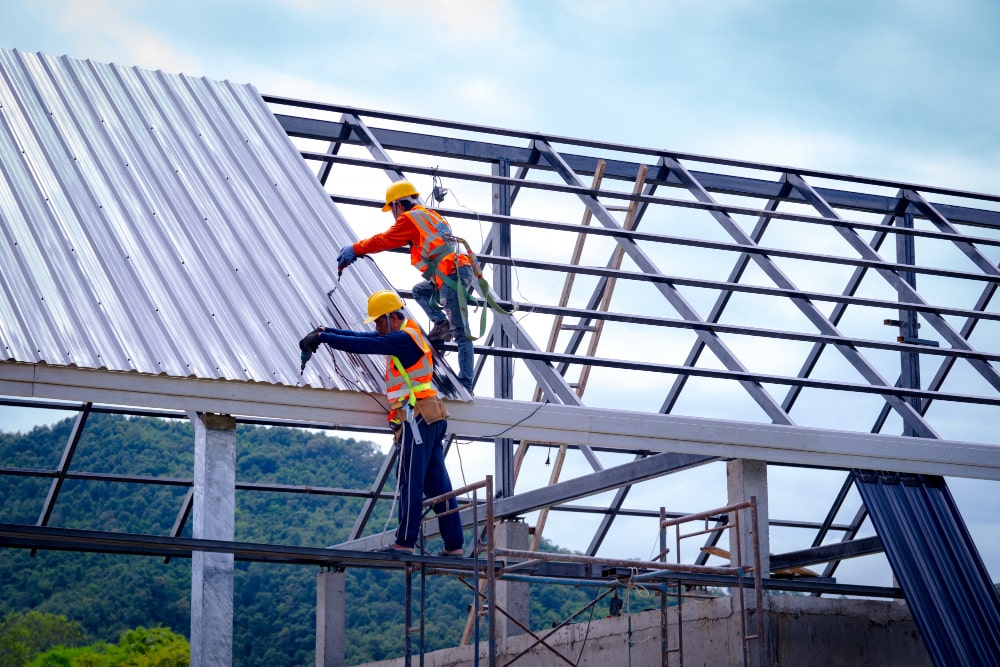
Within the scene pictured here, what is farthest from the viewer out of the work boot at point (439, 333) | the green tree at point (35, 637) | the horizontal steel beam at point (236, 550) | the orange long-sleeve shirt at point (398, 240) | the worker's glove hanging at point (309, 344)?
the green tree at point (35, 637)

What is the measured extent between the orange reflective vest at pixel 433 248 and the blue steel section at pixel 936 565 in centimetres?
443

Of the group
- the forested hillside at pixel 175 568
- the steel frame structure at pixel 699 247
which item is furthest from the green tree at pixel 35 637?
the steel frame structure at pixel 699 247

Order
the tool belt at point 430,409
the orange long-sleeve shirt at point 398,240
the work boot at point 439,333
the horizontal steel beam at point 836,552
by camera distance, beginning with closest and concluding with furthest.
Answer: the tool belt at point 430,409 < the orange long-sleeve shirt at point 398,240 < the work boot at point 439,333 < the horizontal steel beam at point 836,552

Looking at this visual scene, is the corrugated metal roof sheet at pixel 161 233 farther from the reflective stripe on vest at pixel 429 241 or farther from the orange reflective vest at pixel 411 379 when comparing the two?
the reflective stripe on vest at pixel 429 241

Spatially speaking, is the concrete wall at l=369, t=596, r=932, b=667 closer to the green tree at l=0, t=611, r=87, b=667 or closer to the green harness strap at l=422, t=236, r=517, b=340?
the green harness strap at l=422, t=236, r=517, b=340

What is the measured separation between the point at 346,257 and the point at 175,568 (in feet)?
109

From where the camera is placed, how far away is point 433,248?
11.8 metres

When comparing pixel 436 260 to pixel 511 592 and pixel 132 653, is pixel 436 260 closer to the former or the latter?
pixel 511 592

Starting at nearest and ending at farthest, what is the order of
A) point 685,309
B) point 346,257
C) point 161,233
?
1. point 346,257
2. point 161,233
3. point 685,309

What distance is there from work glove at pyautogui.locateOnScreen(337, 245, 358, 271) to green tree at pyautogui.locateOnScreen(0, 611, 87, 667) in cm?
3067

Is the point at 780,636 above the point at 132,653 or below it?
below

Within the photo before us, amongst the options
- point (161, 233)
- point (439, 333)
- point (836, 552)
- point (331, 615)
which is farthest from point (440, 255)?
point (836, 552)

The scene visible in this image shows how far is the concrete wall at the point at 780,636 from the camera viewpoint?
11.9 metres

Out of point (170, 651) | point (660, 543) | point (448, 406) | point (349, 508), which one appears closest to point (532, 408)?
point (448, 406)
